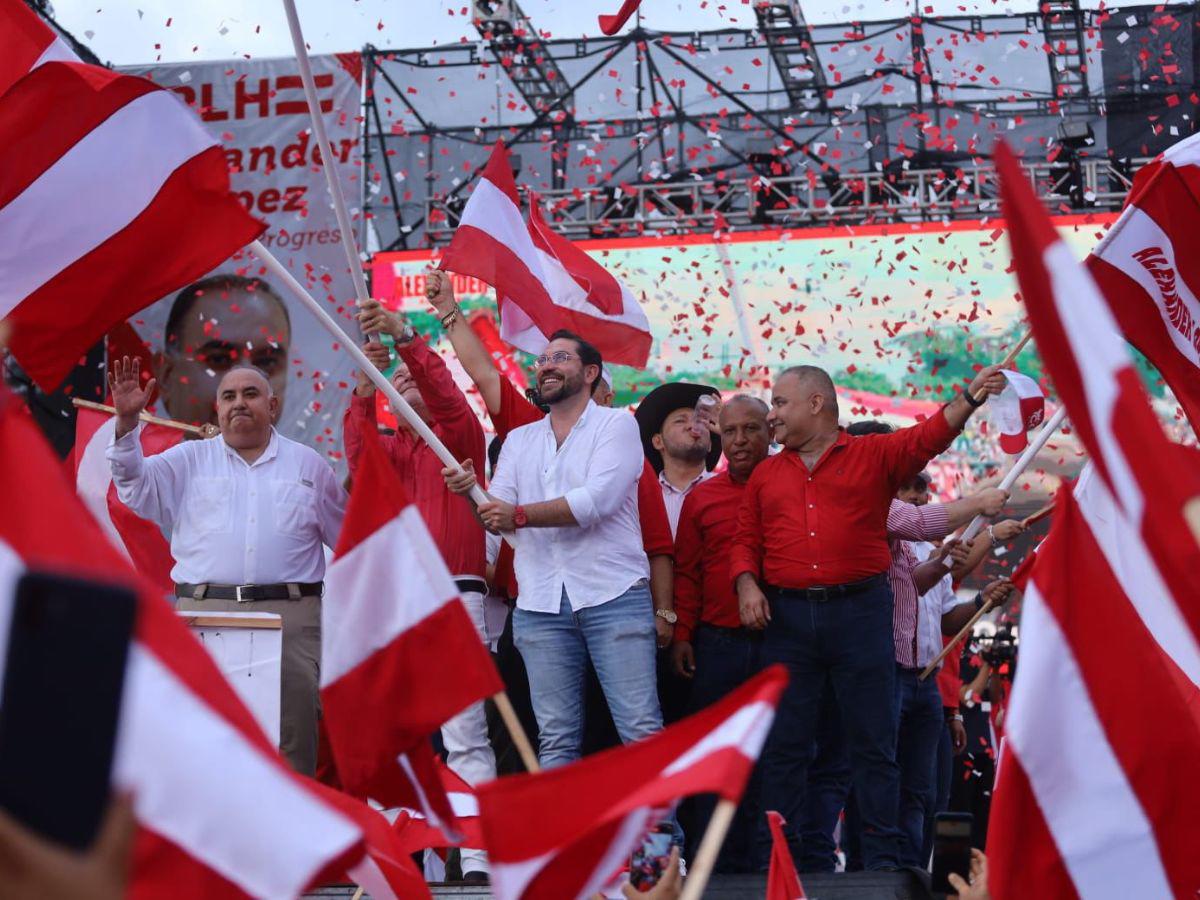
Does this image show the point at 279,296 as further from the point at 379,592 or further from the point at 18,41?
the point at 379,592

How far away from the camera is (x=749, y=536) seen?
6.12 m

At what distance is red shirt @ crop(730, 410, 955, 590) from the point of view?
19.3 feet

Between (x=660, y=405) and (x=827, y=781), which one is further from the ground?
(x=660, y=405)

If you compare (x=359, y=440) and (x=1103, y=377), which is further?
(x=359, y=440)

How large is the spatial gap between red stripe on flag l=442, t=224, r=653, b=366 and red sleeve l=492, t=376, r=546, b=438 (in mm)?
622

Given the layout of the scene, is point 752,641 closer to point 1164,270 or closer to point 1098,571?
point 1164,270

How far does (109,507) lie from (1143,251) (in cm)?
454

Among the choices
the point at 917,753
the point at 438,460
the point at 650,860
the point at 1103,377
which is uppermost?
the point at 1103,377

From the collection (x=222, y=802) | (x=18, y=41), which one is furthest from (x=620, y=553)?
(x=222, y=802)

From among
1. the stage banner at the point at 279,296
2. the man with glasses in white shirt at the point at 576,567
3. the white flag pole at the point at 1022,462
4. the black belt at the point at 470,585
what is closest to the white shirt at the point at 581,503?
the man with glasses in white shirt at the point at 576,567

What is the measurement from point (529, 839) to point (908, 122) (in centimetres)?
1042

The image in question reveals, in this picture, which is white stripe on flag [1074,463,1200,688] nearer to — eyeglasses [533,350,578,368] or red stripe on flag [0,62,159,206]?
eyeglasses [533,350,578,368]

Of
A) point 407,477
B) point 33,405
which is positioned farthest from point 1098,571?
point 33,405

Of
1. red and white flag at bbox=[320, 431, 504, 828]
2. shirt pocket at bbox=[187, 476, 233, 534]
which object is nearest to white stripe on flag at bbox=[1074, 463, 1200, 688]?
red and white flag at bbox=[320, 431, 504, 828]
